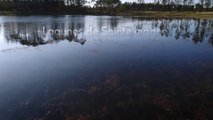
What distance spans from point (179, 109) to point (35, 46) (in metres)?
18.8

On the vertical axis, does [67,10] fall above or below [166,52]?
above

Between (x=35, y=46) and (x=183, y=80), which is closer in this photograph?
(x=183, y=80)

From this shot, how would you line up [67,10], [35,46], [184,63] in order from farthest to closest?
[67,10]
[35,46]
[184,63]

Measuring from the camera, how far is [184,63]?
58.7 feet

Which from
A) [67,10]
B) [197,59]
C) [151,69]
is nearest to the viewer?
[151,69]

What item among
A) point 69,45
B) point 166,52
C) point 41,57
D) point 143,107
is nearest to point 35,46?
point 69,45

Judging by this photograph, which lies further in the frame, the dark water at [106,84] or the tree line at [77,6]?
the tree line at [77,6]

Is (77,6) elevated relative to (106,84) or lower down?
elevated

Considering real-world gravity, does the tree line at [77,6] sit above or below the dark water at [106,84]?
above

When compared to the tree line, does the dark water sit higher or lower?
lower

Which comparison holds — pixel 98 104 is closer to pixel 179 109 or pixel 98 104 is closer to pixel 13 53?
pixel 179 109

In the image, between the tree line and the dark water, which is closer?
the dark water

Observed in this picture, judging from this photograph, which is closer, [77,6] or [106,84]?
[106,84]

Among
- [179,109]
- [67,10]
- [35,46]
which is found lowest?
[179,109]
